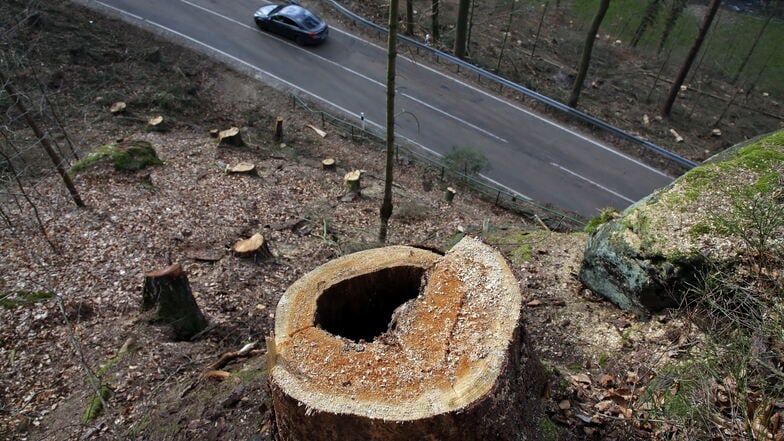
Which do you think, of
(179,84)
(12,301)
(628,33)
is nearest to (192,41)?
(179,84)

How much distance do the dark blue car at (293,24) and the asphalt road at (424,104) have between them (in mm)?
370

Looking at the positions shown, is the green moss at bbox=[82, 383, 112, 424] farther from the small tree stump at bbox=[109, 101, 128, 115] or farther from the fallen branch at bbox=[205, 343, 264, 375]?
the small tree stump at bbox=[109, 101, 128, 115]

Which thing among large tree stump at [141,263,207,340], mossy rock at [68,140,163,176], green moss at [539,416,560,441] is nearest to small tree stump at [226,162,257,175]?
mossy rock at [68,140,163,176]

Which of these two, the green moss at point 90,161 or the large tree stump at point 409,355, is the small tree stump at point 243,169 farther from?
the large tree stump at point 409,355

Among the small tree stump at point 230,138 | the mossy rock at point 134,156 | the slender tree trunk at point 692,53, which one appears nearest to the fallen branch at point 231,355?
the mossy rock at point 134,156

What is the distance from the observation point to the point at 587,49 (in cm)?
1553

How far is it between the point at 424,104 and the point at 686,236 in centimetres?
1161

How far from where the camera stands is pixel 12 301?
618 cm

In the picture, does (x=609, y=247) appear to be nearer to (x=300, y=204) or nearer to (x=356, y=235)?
(x=356, y=235)

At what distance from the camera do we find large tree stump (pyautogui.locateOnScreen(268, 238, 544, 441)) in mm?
3117

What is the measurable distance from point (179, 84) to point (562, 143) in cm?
1244

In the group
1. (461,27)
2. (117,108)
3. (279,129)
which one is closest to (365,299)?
(279,129)

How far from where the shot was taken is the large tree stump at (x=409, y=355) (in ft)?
10.2

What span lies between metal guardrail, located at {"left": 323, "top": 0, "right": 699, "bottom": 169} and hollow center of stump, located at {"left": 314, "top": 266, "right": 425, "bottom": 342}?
46.0 ft
